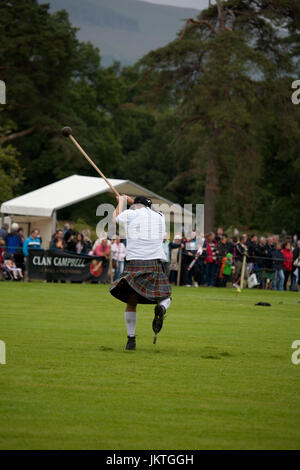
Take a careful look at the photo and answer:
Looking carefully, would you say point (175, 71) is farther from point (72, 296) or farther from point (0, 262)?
point (72, 296)

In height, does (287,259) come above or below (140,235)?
below

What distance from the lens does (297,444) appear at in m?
4.38

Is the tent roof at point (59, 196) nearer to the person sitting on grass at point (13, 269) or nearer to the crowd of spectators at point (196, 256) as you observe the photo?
the crowd of spectators at point (196, 256)

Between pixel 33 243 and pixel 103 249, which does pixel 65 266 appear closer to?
pixel 33 243

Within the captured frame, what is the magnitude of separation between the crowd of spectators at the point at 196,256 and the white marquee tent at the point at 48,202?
58.4 inches

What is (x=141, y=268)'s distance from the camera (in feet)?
26.9

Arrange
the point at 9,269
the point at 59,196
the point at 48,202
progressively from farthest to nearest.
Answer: the point at 59,196
the point at 48,202
the point at 9,269

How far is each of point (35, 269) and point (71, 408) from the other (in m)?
16.6

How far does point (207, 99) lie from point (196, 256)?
13.4 meters

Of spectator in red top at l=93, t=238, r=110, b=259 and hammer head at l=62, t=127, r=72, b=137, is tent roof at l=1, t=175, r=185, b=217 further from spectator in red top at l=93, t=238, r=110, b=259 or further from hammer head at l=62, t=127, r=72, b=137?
hammer head at l=62, t=127, r=72, b=137

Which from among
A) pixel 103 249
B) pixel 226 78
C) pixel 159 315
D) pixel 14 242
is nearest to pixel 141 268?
pixel 159 315

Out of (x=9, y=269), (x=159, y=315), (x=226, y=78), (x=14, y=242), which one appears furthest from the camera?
(x=226, y=78)

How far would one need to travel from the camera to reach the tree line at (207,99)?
34.1 metres

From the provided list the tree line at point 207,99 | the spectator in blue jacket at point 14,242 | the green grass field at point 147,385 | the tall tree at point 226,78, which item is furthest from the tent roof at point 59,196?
the green grass field at point 147,385
